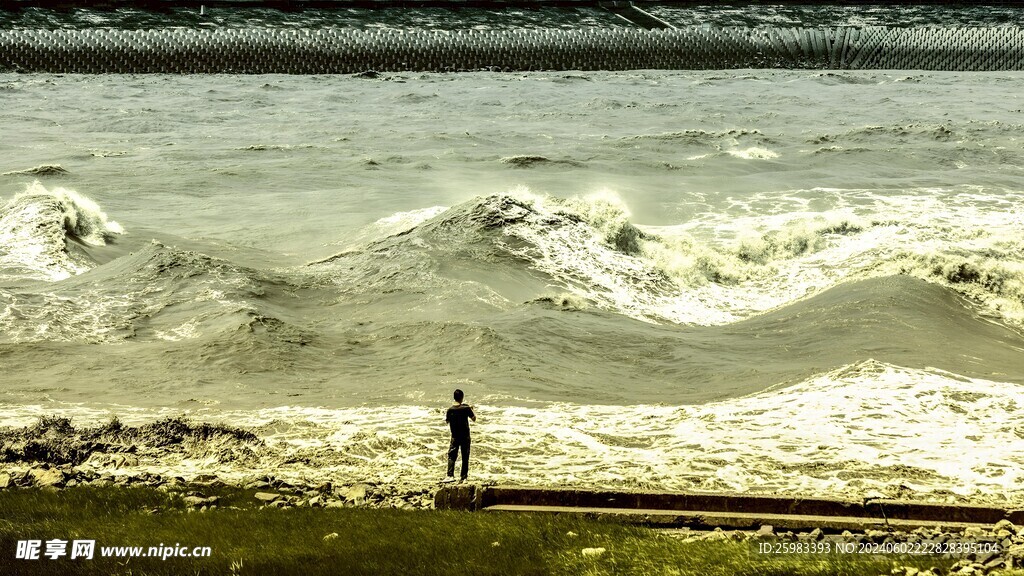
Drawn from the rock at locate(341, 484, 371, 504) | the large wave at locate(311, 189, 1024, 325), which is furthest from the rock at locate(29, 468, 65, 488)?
the large wave at locate(311, 189, 1024, 325)

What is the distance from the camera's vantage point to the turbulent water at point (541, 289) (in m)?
10.4

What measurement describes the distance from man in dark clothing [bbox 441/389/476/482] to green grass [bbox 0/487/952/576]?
0.71 meters

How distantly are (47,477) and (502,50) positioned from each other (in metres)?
34.6

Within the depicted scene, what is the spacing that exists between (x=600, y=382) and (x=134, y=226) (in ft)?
39.7

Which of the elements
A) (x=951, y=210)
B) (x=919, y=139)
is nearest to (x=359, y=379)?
(x=951, y=210)

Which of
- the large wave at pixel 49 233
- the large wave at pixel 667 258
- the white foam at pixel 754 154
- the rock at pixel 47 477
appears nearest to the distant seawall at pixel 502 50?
the white foam at pixel 754 154

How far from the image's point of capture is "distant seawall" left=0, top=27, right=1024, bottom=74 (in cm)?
4047

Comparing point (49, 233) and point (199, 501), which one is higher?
point (199, 501)

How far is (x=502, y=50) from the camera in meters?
42.0

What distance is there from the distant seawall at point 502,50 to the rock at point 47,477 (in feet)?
110

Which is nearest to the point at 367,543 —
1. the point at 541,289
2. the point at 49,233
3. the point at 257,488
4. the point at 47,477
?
the point at 257,488

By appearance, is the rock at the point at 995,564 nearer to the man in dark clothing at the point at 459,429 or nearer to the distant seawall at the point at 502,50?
the man in dark clothing at the point at 459,429

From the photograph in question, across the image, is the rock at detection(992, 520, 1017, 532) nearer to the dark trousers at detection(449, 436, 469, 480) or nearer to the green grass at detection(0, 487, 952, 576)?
the green grass at detection(0, 487, 952, 576)

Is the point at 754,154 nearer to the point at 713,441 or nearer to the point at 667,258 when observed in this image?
the point at 667,258
